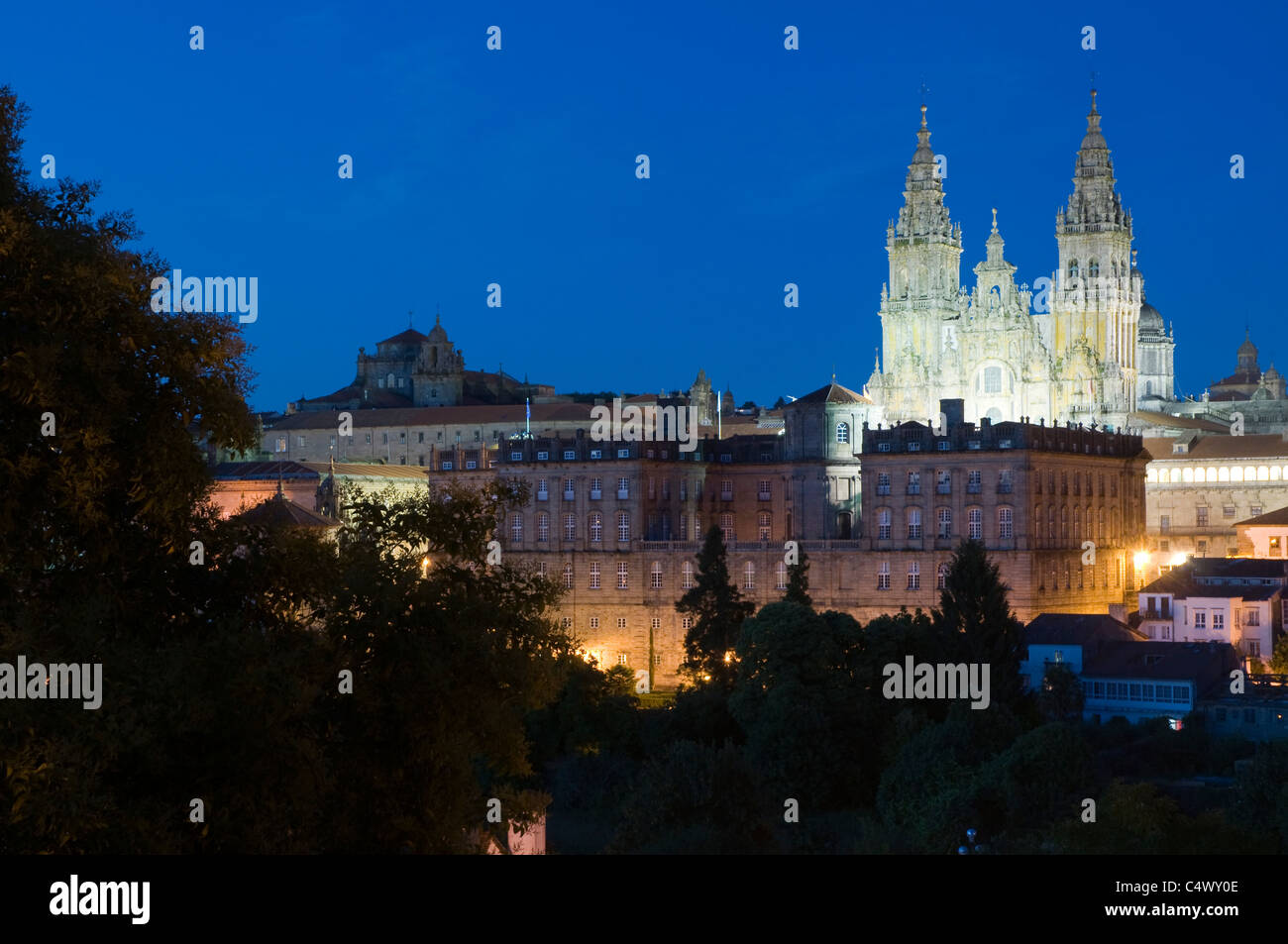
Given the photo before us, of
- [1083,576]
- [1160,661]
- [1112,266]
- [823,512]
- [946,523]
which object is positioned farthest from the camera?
[1112,266]

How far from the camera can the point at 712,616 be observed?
8469cm

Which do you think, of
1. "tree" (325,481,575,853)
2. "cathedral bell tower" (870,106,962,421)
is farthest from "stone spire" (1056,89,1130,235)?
"tree" (325,481,575,853)

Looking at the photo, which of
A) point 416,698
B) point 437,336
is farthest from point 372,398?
point 416,698

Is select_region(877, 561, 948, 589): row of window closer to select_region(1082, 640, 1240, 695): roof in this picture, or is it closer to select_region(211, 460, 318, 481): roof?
select_region(1082, 640, 1240, 695): roof

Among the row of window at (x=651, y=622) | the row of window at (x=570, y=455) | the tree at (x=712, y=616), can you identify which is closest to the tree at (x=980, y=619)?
the tree at (x=712, y=616)

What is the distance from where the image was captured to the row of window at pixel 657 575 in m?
99.8

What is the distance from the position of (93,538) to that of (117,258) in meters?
3.27

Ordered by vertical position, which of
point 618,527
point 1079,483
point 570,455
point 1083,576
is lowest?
point 1083,576

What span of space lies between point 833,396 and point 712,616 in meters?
25.7

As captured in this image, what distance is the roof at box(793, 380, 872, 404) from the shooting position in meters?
106

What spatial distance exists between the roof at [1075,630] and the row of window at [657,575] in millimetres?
19088

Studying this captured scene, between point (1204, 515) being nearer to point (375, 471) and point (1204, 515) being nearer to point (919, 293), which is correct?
point (919, 293)

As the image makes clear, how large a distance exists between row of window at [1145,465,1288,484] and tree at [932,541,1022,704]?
201 ft
